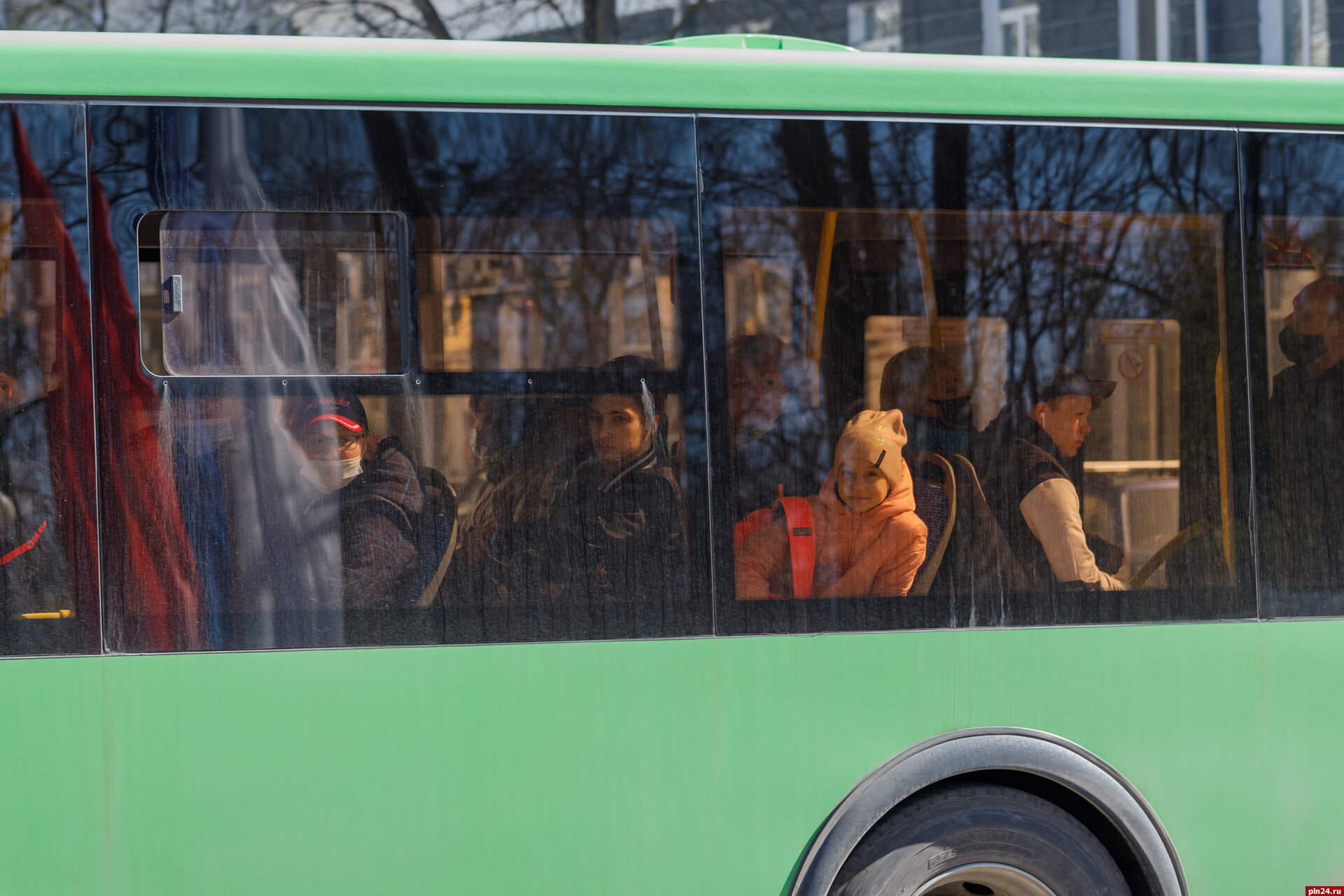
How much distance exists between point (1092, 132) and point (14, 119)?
2.86m

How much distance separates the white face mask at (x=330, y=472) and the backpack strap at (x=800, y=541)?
1116 mm

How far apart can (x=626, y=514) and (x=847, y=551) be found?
0.61 metres

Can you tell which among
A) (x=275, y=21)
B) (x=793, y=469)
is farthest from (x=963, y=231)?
(x=275, y=21)

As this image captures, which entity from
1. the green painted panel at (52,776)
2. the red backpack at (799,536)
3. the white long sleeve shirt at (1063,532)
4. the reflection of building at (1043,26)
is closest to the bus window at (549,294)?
the red backpack at (799,536)

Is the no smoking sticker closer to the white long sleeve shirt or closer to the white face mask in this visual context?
the white long sleeve shirt

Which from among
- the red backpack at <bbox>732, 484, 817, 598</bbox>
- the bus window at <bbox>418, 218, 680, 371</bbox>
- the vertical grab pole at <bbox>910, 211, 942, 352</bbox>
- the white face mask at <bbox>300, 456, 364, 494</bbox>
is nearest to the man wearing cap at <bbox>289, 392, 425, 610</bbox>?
the white face mask at <bbox>300, 456, 364, 494</bbox>

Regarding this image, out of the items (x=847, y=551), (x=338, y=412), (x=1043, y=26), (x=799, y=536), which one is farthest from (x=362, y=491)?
(x=1043, y=26)

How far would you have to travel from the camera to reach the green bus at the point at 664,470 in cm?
270

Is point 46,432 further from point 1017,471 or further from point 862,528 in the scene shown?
point 1017,471

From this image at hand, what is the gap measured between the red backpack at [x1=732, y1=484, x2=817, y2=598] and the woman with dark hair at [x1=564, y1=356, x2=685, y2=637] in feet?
0.86

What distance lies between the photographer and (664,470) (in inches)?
112

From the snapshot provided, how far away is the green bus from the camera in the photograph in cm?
270

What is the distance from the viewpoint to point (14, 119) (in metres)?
2.72

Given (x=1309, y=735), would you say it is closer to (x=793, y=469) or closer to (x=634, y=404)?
(x=793, y=469)
